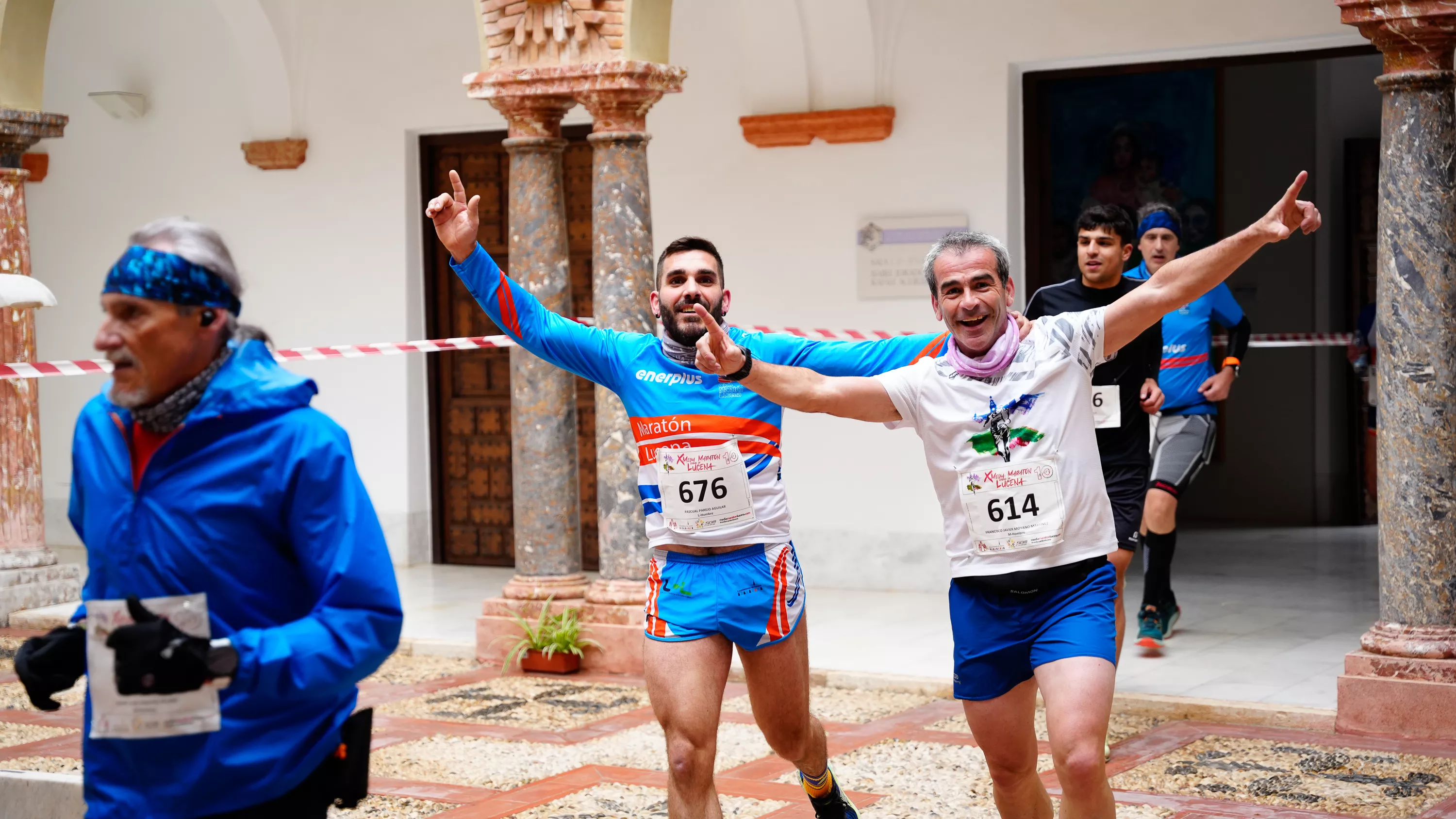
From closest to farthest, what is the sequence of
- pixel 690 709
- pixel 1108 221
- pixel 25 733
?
1. pixel 690 709
2. pixel 1108 221
3. pixel 25 733

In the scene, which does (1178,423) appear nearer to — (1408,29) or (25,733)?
(1408,29)

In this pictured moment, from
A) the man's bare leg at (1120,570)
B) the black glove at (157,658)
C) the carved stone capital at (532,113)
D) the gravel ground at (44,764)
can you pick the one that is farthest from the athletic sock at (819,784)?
the carved stone capital at (532,113)

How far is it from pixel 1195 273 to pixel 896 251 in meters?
6.06

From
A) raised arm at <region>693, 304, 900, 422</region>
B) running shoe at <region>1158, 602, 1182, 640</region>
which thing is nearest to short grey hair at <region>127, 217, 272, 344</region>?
raised arm at <region>693, 304, 900, 422</region>

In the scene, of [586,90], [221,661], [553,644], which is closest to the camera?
[221,661]

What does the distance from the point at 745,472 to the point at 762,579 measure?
0.30 m

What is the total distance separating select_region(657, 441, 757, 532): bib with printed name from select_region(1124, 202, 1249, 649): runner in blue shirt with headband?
365 cm

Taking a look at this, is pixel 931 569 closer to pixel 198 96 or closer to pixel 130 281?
pixel 198 96

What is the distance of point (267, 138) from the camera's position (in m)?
12.0

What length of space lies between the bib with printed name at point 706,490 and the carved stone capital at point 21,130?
666cm

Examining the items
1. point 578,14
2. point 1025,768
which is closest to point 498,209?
point 578,14

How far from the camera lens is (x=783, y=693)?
4.68m

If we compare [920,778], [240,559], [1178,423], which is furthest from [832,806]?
[1178,423]

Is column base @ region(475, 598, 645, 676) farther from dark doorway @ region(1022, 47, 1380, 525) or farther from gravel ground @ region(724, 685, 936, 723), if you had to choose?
dark doorway @ region(1022, 47, 1380, 525)
